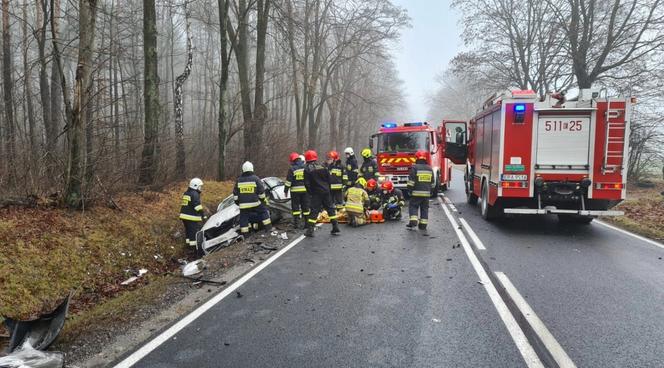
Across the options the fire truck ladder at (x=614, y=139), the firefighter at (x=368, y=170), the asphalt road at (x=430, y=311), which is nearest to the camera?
the asphalt road at (x=430, y=311)

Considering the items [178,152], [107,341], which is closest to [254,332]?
[107,341]

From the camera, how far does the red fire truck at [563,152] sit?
8375 millimetres

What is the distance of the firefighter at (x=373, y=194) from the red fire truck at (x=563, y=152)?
2.86 meters

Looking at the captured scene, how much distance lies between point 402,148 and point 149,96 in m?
8.27

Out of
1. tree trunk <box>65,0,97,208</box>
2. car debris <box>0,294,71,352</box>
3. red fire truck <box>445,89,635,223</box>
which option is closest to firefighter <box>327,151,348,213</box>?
red fire truck <box>445,89,635,223</box>

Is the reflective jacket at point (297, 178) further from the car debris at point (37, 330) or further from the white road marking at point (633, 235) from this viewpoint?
the white road marking at point (633, 235)

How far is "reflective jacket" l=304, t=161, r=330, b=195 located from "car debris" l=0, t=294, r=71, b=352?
567 centimetres

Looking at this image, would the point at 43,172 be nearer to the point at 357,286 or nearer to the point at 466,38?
the point at 357,286

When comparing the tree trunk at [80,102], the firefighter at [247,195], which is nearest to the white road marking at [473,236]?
the firefighter at [247,195]

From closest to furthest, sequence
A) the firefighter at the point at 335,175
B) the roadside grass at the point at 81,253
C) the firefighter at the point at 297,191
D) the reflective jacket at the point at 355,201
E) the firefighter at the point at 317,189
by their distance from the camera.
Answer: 1. the roadside grass at the point at 81,253
2. the firefighter at the point at 317,189
3. the firefighter at the point at 297,191
4. the reflective jacket at the point at 355,201
5. the firefighter at the point at 335,175

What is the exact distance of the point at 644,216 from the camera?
11.1 metres

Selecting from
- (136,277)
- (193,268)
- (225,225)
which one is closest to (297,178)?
(225,225)

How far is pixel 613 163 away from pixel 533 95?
2.01 m

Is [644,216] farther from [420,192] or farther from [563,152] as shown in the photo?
[420,192]
